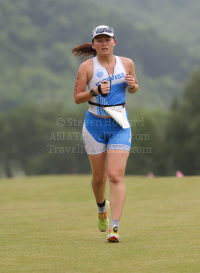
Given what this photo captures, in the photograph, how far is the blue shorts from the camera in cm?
791

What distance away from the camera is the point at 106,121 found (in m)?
7.97

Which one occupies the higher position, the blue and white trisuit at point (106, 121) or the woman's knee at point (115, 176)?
the blue and white trisuit at point (106, 121)

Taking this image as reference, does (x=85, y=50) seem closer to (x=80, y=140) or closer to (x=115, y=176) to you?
(x=115, y=176)

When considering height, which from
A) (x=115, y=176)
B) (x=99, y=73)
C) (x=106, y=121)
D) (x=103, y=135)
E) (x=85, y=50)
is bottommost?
(x=115, y=176)

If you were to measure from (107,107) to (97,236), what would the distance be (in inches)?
68.9

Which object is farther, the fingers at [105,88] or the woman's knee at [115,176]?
the woman's knee at [115,176]

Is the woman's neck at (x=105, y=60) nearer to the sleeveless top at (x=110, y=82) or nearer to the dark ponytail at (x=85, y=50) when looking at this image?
the sleeveless top at (x=110, y=82)

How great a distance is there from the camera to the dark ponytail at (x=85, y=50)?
8.45m

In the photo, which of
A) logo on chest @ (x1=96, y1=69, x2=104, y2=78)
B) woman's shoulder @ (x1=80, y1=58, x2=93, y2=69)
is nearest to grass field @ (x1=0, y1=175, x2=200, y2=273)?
logo on chest @ (x1=96, y1=69, x2=104, y2=78)

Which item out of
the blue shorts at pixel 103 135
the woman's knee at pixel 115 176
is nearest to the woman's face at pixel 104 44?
the blue shorts at pixel 103 135

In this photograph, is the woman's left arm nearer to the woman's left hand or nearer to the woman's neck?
the woman's left hand

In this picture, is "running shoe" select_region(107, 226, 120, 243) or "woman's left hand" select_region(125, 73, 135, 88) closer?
"running shoe" select_region(107, 226, 120, 243)

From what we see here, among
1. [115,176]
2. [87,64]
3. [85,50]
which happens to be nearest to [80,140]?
[85,50]

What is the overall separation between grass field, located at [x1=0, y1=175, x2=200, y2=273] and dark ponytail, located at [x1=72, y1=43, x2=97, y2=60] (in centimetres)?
253
